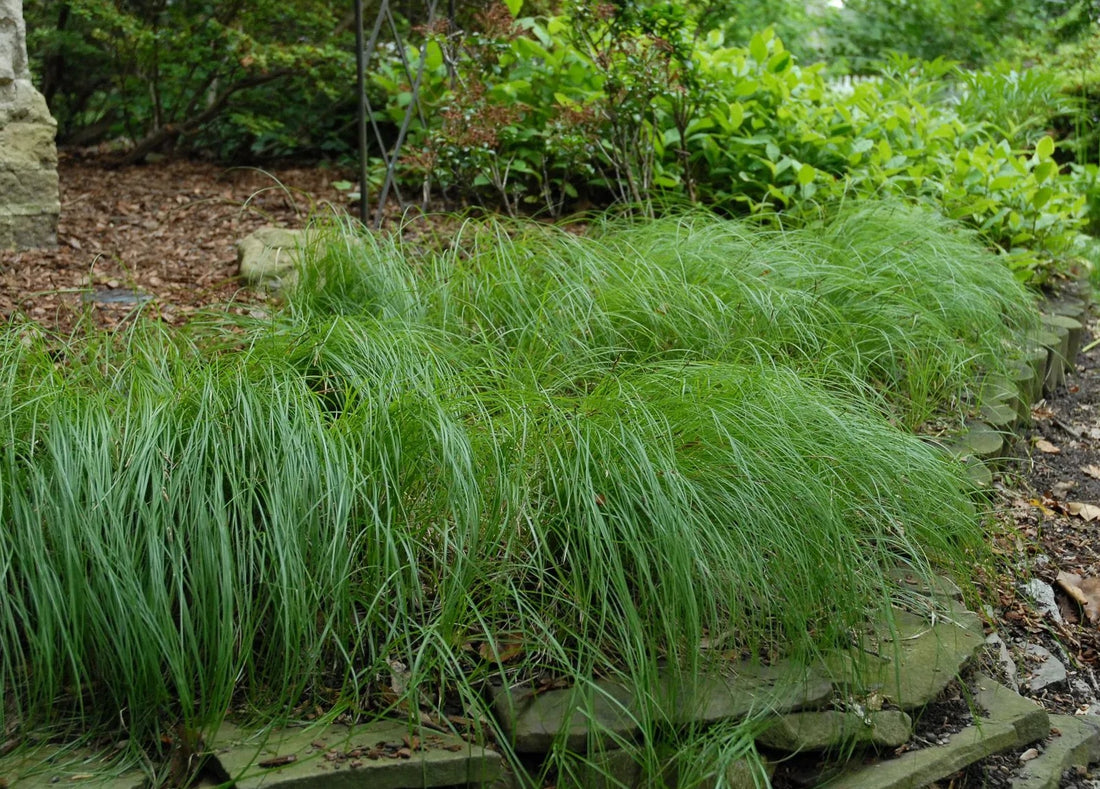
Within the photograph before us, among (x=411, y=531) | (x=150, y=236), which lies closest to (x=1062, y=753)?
(x=411, y=531)

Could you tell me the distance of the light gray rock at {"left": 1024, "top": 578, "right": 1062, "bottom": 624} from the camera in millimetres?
3102

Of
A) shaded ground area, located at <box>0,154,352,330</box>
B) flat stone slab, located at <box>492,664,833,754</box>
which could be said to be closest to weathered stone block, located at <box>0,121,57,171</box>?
shaded ground area, located at <box>0,154,352,330</box>

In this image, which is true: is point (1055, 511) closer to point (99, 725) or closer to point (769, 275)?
point (769, 275)

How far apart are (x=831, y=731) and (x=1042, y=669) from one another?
83cm

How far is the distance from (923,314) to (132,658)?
2.77 m

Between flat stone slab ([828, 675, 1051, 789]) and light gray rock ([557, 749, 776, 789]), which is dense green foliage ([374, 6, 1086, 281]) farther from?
light gray rock ([557, 749, 776, 789])

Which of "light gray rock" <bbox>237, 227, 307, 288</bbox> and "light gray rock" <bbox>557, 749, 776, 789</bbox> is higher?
"light gray rock" <bbox>237, 227, 307, 288</bbox>

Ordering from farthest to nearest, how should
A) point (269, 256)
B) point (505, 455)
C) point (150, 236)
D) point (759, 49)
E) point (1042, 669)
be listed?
1. point (759, 49)
2. point (150, 236)
3. point (269, 256)
4. point (1042, 669)
5. point (505, 455)

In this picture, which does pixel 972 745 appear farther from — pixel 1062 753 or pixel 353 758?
pixel 353 758

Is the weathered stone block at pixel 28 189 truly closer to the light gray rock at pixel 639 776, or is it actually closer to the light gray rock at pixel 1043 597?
the light gray rock at pixel 639 776

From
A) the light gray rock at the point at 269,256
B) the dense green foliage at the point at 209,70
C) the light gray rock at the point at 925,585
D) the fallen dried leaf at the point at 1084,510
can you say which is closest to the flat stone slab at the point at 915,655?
the light gray rock at the point at 925,585

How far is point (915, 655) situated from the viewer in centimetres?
259

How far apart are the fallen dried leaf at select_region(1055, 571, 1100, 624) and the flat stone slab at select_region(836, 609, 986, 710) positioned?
60 centimetres

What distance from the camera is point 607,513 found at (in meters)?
2.35
